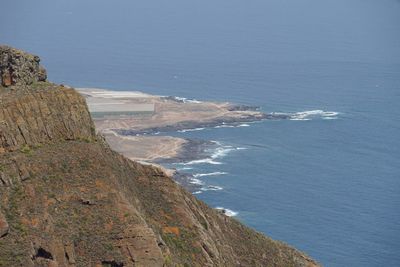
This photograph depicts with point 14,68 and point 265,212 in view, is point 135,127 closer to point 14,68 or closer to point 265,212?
point 265,212

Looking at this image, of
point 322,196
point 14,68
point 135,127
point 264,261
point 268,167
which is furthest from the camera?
point 135,127

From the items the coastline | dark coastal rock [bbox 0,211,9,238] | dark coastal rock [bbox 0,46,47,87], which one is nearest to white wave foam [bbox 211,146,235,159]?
the coastline

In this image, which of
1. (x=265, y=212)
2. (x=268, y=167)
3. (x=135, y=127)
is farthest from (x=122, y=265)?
(x=135, y=127)

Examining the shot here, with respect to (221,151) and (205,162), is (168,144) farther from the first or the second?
(205,162)

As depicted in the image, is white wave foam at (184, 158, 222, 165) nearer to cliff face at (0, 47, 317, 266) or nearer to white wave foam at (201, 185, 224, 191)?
white wave foam at (201, 185, 224, 191)

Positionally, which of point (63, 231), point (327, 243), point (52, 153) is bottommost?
point (327, 243)

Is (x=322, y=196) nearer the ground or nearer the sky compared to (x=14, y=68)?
nearer the ground
